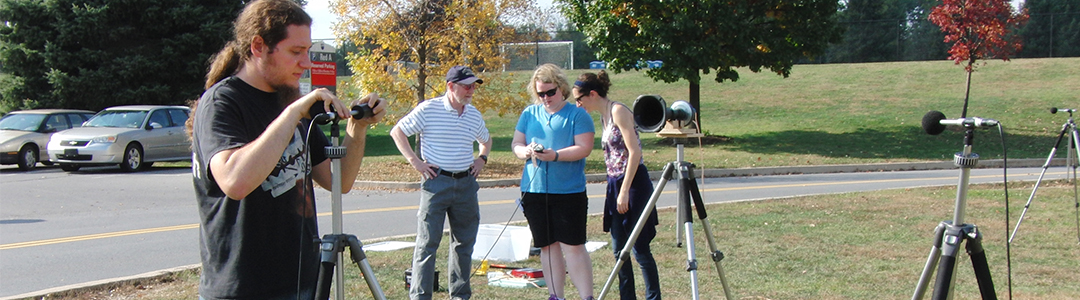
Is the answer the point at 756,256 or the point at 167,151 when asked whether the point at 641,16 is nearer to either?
the point at 167,151

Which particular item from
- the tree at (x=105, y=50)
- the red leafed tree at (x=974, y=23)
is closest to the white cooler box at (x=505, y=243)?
the tree at (x=105, y=50)

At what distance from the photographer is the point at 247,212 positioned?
8.16 feet

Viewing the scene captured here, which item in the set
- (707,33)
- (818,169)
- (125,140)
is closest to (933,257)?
(818,169)

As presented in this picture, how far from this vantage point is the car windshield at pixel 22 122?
18.6m

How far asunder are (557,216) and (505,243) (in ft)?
6.21

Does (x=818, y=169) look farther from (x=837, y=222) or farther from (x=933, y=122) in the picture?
(x=933, y=122)

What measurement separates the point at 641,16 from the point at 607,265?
609 inches

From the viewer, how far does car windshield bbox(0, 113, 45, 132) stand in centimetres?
1856

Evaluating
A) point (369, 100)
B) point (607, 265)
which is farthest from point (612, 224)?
point (369, 100)

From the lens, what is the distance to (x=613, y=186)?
553 centimetres

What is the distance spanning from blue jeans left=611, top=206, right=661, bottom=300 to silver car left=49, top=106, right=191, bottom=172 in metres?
14.7

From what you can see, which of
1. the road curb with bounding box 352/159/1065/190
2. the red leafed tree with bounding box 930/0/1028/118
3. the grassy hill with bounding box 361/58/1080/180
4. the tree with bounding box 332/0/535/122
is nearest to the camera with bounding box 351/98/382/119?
the grassy hill with bounding box 361/58/1080/180

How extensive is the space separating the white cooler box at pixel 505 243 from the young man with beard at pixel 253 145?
4.37 meters

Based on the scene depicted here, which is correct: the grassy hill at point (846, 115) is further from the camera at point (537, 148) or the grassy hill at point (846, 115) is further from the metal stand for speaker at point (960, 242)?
the metal stand for speaker at point (960, 242)
